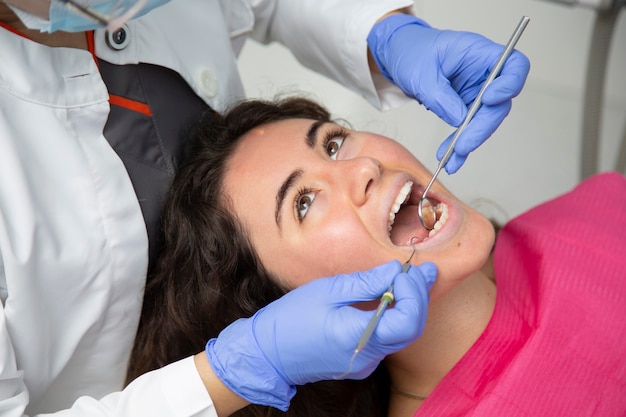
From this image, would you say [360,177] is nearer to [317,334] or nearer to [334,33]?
[317,334]

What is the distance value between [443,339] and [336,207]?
352 mm

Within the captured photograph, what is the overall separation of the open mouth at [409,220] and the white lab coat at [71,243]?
461mm

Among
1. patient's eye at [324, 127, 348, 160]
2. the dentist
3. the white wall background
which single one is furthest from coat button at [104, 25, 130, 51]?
the white wall background

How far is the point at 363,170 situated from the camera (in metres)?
1.28

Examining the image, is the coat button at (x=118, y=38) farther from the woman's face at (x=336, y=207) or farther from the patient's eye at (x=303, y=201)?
the patient's eye at (x=303, y=201)

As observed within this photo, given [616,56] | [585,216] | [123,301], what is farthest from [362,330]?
[616,56]

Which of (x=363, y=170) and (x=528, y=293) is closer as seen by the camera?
(x=363, y=170)

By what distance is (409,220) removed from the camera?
1.46 metres

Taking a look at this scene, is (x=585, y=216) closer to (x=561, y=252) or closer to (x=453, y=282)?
(x=561, y=252)

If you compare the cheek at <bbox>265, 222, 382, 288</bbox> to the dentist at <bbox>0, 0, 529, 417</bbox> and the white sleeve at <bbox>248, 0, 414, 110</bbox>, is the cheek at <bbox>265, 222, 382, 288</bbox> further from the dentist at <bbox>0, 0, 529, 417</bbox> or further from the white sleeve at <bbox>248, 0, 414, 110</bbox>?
the white sleeve at <bbox>248, 0, 414, 110</bbox>

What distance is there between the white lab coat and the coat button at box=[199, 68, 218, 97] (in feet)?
0.06

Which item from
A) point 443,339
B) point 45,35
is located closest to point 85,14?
point 45,35

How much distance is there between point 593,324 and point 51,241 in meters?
1.03

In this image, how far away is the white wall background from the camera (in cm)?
220
